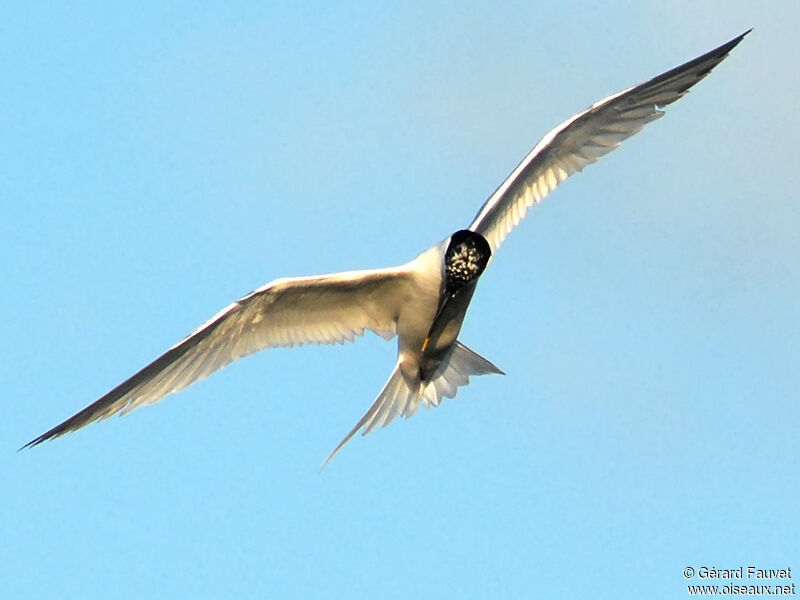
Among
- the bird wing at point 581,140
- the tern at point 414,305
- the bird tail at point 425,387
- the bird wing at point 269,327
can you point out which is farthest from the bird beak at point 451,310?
the bird wing at point 581,140

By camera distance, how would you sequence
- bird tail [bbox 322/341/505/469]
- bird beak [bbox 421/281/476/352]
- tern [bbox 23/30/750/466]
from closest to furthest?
1. bird beak [bbox 421/281/476/352]
2. tern [bbox 23/30/750/466]
3. bird tail [bbox 322/341/505/469]

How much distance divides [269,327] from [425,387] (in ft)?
5.12

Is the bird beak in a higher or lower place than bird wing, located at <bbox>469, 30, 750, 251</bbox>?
lower

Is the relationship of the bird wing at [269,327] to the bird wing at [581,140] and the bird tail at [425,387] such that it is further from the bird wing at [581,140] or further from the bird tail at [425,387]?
the bird wing at [581,140]

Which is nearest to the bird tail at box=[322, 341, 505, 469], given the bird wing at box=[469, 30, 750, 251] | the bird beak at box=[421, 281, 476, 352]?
the bird beak at box=[421, 281, 476, 352]

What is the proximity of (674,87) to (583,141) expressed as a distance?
972 mm

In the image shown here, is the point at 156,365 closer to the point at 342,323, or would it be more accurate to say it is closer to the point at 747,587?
the point at 342,323

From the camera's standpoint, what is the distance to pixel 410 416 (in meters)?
10.8

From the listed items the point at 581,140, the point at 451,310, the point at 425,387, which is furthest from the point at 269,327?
the point at 581,140

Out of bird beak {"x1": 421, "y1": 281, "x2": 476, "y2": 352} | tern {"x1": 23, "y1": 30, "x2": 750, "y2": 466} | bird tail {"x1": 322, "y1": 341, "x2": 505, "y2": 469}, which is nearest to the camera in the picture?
bird beak {"x1": 421, "y1": 281, "x2": 476, "y2": 352}

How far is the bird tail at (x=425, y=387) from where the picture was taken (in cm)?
1070

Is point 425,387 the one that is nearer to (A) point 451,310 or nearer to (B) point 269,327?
(A) point 451,310

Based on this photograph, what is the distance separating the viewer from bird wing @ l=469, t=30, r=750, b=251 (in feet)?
35.2

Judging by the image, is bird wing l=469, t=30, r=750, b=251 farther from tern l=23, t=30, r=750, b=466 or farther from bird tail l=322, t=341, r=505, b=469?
bird tail l=322, t=341, r=505, b=469
